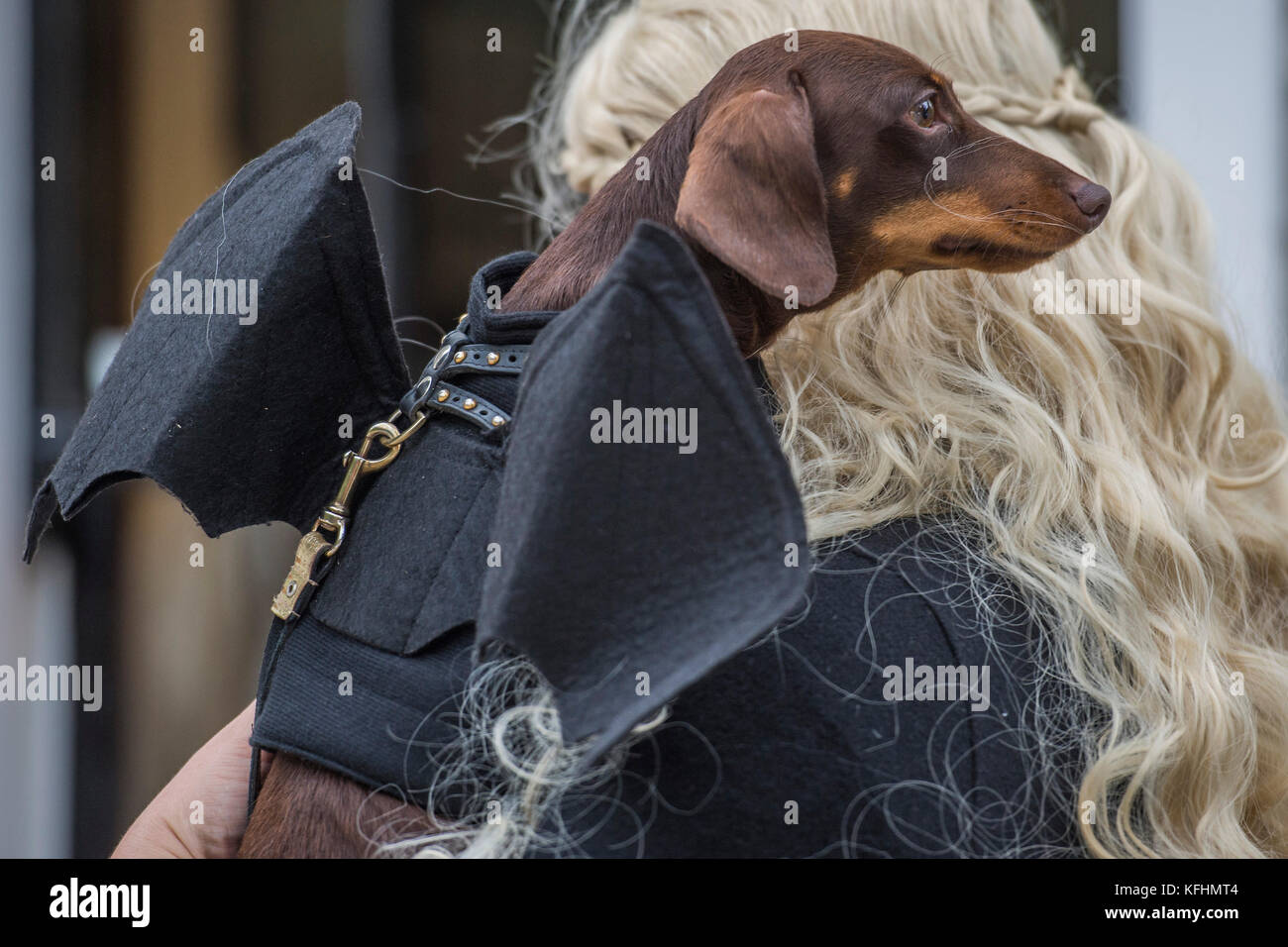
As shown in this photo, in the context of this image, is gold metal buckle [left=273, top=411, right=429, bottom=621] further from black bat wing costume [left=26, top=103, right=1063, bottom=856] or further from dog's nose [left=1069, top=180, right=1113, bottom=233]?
dog's nose [left=1069, top=180, right=1113, bottom=233]

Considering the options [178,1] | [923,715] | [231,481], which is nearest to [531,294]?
[231,481]

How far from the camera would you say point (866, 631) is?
843mm

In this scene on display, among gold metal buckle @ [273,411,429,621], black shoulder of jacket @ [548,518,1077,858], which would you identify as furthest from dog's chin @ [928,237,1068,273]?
gold metal buckle @ [273,411,429,621]

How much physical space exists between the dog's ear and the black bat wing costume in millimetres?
146

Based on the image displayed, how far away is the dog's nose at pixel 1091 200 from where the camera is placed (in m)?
0.98

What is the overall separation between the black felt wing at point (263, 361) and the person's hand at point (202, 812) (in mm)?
313

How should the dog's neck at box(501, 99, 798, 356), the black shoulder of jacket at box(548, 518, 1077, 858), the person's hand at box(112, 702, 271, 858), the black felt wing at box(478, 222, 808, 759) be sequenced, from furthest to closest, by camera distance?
the person's hand at box(112, 702, 271, 858) → the dog's neck at box(501, 99, 798, 356) → the black shoulder of jacket at box(548, 518, 1077, 858) → the black felt wing at box(478, 222, 808, 759)

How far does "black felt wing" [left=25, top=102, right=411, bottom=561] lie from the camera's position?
87 centimetres

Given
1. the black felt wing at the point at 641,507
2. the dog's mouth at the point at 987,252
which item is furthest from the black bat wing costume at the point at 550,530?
the dog's mouth at the point at 987,252

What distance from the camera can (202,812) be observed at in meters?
1.07

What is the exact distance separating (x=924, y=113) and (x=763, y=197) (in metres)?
0.23

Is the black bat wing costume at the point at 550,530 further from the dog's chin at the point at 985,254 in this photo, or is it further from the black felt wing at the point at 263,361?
the dog's chin at the point at 985,254

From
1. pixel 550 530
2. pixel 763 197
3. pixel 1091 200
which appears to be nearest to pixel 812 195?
pixel 763 197

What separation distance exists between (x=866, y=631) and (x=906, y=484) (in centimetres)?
18
